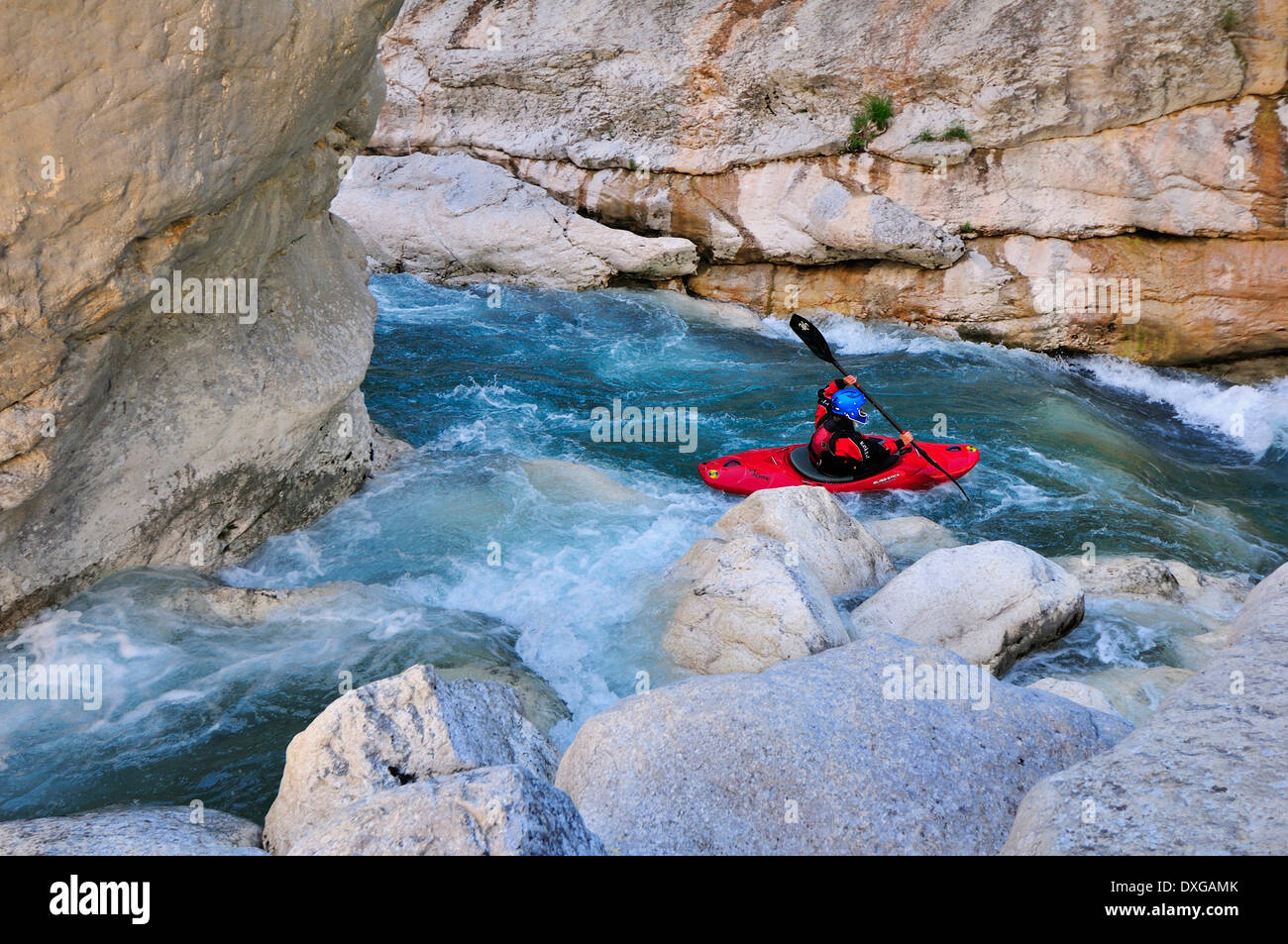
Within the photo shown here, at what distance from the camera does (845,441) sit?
24.8ft

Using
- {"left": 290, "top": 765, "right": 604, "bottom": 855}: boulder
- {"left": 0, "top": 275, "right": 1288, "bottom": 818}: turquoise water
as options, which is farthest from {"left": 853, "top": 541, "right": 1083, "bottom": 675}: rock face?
{"left": 290, "top": 765, "right": 604, "bottom": 855}: boulder

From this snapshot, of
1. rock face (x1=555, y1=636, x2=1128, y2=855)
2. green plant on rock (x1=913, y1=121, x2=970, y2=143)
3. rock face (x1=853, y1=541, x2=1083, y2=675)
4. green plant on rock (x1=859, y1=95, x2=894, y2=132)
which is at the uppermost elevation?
green plant on rock (x1=859, y1=95, x2=894, y2=132)

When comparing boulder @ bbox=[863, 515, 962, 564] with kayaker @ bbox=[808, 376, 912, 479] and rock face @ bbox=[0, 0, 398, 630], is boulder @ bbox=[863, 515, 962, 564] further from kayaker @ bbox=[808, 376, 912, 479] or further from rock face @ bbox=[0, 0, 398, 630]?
rock face @ bbox=[0, 0, 398, 630]

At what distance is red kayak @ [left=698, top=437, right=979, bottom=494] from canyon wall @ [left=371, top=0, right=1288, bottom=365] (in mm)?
4063

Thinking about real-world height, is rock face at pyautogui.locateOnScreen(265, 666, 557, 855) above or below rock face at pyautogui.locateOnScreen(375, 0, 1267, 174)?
below

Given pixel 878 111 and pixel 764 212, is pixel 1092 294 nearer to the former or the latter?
pixel 878 111

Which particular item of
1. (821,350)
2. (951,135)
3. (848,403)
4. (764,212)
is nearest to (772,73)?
(764,212)

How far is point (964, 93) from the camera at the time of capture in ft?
35.4

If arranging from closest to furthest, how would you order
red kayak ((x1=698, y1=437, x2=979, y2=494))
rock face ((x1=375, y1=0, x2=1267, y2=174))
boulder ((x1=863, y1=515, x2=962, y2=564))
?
boulder ((x1=863, y1=515, x2=962, y2=564)), red kayak ((x1=698, y1=437, x2=979, y2=494)), rock face ((x1=375, y1=0, x2=1267, y2=174))

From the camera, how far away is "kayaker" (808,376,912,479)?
7.36 m

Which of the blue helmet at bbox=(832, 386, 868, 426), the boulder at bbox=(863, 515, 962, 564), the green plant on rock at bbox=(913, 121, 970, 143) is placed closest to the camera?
the boulder at bbox=(863, 515, 962, 564)

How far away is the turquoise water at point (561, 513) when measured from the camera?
4.51m

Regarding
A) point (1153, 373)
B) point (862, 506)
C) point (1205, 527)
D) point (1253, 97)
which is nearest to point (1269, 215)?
point (1253, 97)
